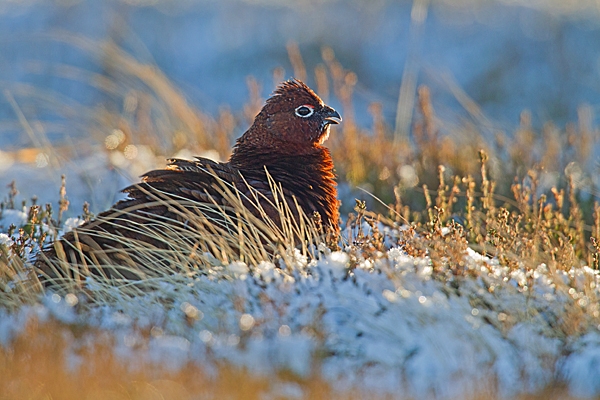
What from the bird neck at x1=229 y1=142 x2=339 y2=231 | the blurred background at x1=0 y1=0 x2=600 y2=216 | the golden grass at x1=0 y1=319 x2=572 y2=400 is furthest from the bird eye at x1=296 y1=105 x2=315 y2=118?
the blurred background at x1=0 y1=0 x2=600 y2=216

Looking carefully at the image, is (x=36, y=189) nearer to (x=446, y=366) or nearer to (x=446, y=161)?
(x=446, y=161)

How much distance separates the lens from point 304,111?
4395mm

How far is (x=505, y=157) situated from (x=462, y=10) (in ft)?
37.6

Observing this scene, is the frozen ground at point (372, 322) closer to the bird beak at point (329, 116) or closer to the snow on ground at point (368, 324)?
the snow on ground at point (368, 324)

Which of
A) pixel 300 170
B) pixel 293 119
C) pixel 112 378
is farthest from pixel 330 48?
pixel 112 378

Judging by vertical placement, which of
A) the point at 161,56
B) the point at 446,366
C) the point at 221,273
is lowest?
the point at 446,366

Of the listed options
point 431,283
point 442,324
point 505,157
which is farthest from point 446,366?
point 505,157

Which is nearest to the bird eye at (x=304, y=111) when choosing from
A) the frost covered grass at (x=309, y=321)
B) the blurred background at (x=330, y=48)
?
the frost covered grass at (x=309, y=321)

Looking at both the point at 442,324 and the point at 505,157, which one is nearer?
the point at 442,324

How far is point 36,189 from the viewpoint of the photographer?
18.9 feet

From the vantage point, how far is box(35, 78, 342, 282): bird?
11.7 ft

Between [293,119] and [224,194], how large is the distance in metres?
0.90

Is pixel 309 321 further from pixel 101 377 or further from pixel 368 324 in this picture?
pixel 101 377

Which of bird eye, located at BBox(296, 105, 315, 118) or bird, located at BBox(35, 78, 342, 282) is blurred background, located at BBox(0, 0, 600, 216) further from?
bird, located at BBox(35, 78, 342, 282)
